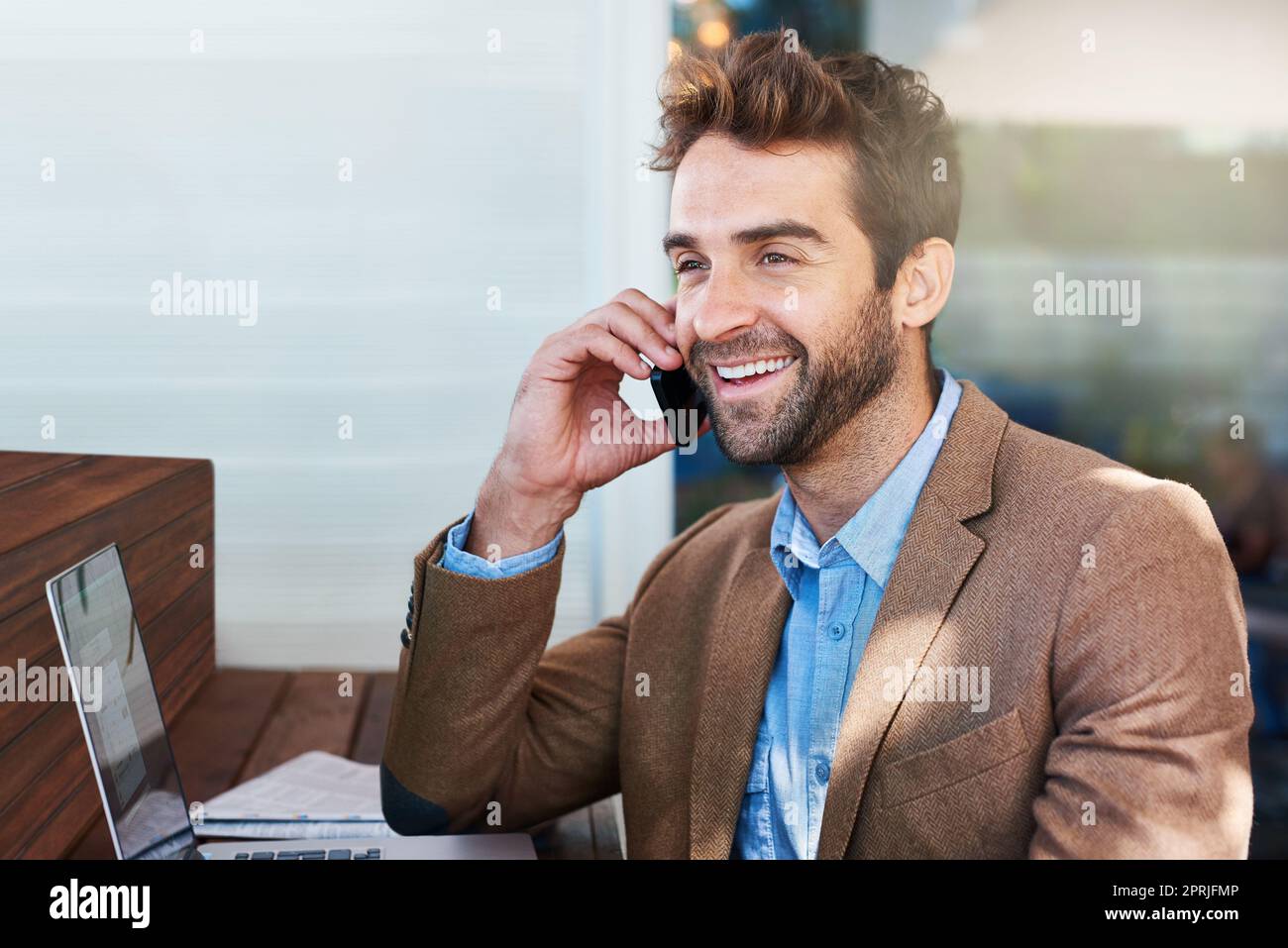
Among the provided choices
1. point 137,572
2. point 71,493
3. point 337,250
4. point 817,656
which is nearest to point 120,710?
point 71,493

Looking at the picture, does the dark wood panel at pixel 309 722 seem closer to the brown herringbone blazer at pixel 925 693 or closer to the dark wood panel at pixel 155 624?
the dark wood panel at pixel 155 624

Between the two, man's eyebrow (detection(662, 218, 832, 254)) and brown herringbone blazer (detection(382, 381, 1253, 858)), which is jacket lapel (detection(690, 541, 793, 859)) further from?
man's eyebrow (detection(662, 218, 832, 254))

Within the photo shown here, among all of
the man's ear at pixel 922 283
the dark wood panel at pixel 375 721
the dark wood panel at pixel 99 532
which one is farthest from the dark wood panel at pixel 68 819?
the man's ear at pixel 922 283

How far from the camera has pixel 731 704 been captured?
5.12 ft

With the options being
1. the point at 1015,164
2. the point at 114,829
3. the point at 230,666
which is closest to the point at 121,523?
the point at 114,829

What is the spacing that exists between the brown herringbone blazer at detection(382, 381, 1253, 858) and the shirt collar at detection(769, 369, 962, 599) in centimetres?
3

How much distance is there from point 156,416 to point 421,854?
162 centimetres

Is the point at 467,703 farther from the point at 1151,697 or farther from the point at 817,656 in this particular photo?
the point at 1151,697

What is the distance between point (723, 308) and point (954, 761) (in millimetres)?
605

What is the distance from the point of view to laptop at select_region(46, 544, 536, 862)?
1.22 m

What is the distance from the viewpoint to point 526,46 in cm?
289

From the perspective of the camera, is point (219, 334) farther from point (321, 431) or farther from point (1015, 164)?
point (1015, 164)

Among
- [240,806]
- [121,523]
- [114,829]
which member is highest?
[121,523]

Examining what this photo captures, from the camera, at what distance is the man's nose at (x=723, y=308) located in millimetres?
1569
